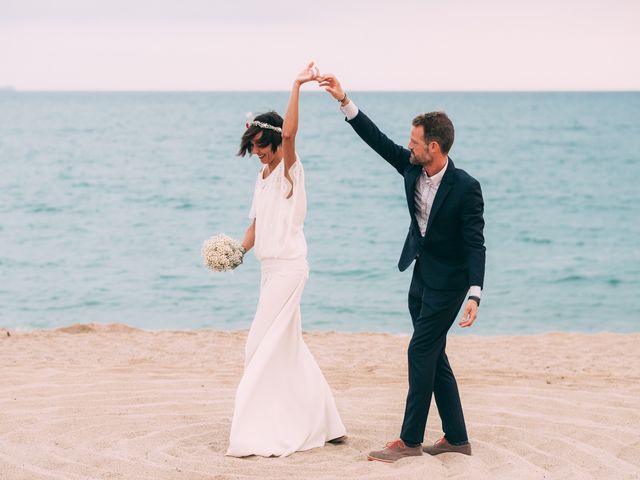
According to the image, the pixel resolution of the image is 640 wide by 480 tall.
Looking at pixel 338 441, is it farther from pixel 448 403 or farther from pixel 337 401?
pixel 337 401

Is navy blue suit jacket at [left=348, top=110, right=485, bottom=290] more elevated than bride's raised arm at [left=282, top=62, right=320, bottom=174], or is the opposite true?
bride's raised arm at [left=282, top=62, right=320, bottom=174]

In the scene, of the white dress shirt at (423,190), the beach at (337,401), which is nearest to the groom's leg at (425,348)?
the beach at (337,401)

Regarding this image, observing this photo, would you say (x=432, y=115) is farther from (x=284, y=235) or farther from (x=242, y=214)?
(x=242, y=214)

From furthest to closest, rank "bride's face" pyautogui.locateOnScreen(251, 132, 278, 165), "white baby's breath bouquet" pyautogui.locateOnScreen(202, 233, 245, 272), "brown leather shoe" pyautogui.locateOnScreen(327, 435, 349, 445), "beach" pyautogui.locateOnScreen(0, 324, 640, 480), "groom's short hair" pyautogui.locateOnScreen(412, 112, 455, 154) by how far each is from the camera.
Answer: "white baby's breath bouquet" pyautogui.locateOnScreen(202, 233, 245, 272)
"brown leather shoe" pyautogui.locateOnScreen(327, 435, 349, 445)
"bride's face" pyautogui.locateOnScreen(251, 132, 278, 165)
"beach" pyautogui.locateOnScreen(0, 324, 640, 480)
"groom's short hair" pyautogui.locateOnScreen(412, 112, 455, 154)

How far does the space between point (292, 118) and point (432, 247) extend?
118 centimetres

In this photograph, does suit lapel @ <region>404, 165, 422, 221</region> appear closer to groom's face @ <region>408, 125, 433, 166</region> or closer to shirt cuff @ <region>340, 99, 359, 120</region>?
groom's face @ <region>408, 125, 433, 166</region>

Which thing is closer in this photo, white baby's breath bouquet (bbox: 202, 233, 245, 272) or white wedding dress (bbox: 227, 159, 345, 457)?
white wedding dress (bbox: 227, 159, 345, 457)

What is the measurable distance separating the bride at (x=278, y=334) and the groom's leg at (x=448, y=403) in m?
0.78

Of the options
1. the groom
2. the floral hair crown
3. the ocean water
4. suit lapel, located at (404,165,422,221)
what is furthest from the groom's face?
the ocean water

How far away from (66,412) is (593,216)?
26.1 metres

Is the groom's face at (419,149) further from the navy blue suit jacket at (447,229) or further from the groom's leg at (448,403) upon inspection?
the groom's leg at (448,403)

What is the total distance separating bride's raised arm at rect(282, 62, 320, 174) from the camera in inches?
215

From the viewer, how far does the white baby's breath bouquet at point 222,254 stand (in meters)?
6.26
